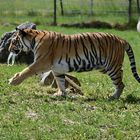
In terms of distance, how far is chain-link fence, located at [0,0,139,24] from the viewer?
2706cm

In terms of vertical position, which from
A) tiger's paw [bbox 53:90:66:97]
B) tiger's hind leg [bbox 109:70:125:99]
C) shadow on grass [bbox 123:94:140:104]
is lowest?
shadow on grass [bbox 123:94:140:104]

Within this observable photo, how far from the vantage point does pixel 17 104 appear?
26.5ft

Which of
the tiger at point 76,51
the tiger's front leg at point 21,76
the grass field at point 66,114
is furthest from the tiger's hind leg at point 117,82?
the tiger's front leg at point 21,76

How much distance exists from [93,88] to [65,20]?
17.0 meters

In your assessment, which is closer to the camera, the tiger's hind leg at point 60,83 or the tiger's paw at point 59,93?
the tiger's paw at point 59,93

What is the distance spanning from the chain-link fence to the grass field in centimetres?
1701

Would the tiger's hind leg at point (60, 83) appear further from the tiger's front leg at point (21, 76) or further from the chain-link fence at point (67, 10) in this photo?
the chain-link fence at point (67, 10)

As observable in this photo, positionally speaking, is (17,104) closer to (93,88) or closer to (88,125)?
(88,125)

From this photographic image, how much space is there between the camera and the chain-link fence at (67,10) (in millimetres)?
27062

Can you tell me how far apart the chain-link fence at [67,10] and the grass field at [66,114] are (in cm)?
1701

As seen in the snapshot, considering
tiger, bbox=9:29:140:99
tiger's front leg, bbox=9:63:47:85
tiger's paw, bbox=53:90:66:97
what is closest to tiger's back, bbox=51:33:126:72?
tiger, bbox=9:29:140:99

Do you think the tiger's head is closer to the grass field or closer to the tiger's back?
the tiger's back

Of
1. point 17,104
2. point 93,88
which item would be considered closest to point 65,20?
point 93,88

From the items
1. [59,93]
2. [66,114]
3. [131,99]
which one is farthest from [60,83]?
[66,114]
